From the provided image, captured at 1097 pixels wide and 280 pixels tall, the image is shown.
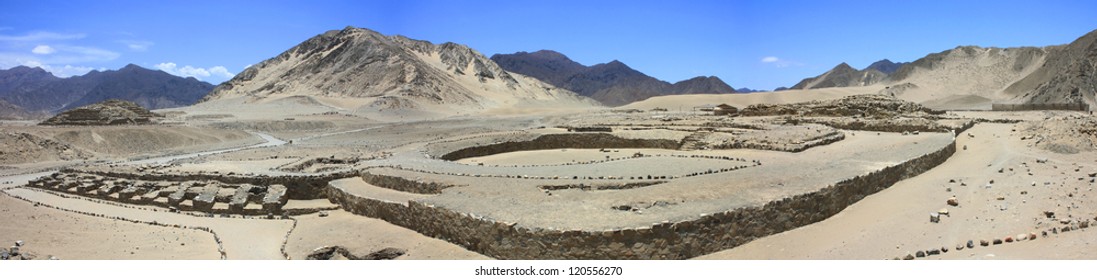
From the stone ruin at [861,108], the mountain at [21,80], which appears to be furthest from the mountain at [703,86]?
the mountain at [21,80]

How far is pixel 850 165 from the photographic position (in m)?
13.5

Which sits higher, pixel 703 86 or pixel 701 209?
pixel 703 86

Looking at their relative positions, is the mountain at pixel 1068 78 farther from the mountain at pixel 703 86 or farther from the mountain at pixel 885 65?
the mountain at pixel 885 65

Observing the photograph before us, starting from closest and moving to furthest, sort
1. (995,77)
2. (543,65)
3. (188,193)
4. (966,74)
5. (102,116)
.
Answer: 1. (188,193)
2. (102,116)
3. (995,77)
4. (966,74)
5. (543,65)

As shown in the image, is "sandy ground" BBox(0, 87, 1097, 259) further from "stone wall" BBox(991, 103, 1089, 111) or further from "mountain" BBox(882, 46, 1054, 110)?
"mountain" BBox(882, 46, 1054, 110)

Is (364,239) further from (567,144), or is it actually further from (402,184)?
A: (567,144)

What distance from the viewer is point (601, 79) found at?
495 ft

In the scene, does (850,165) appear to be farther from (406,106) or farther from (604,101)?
(604,101)

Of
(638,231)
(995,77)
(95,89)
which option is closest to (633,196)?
(638,231)

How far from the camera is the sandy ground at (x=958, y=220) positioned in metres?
7.82

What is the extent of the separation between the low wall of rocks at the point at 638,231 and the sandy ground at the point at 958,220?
19cm

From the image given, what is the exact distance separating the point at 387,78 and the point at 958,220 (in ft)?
265

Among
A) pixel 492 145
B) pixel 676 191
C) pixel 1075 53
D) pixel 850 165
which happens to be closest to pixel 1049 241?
pixel 676 191

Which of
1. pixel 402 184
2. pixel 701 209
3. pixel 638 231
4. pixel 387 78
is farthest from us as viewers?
pixel 387 78
